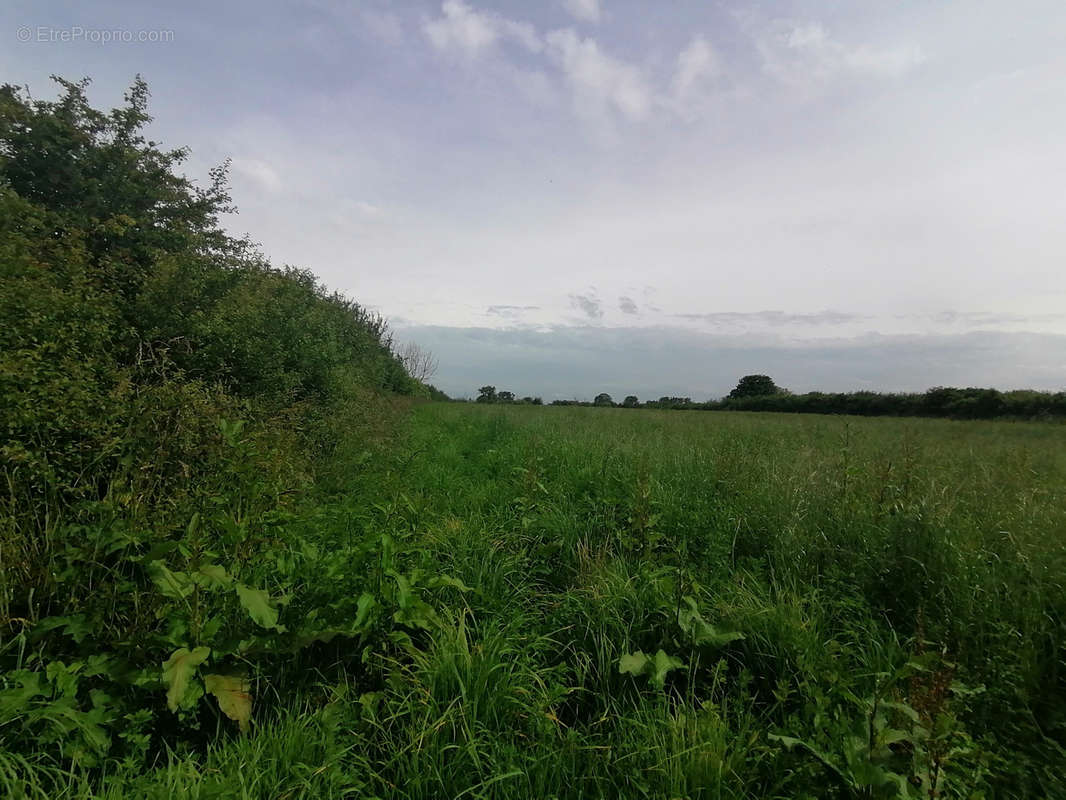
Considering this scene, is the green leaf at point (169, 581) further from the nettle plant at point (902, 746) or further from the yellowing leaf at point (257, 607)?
the nettle plant at point (902, 746)

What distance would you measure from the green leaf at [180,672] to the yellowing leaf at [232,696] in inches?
3.7

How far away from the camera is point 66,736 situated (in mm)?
1640

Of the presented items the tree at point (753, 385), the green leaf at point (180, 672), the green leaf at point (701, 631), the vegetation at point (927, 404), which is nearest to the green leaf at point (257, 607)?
the green leaf at point (180, 672)

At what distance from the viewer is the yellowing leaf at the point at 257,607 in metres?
1.82

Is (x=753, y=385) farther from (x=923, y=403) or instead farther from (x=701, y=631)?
(x=701, y=631)

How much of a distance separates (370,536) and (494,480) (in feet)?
10.7

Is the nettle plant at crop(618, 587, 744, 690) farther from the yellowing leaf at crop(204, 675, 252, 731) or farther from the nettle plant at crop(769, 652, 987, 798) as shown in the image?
the yellowing leaf at crop(204, 675, 252, 731)

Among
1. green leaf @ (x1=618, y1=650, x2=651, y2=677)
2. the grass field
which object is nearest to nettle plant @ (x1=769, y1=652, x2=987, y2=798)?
the grass field

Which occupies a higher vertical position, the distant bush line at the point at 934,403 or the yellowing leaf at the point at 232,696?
the distant bush line at the point at 934,403

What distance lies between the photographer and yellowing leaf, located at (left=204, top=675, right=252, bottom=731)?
1759mm

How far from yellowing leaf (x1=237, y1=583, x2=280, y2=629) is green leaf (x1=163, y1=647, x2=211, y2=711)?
0.20m

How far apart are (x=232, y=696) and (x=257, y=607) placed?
14.1 inches

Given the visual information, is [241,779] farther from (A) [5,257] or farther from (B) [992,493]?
(B) [992,493]

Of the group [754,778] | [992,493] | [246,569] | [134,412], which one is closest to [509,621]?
[754,778]
